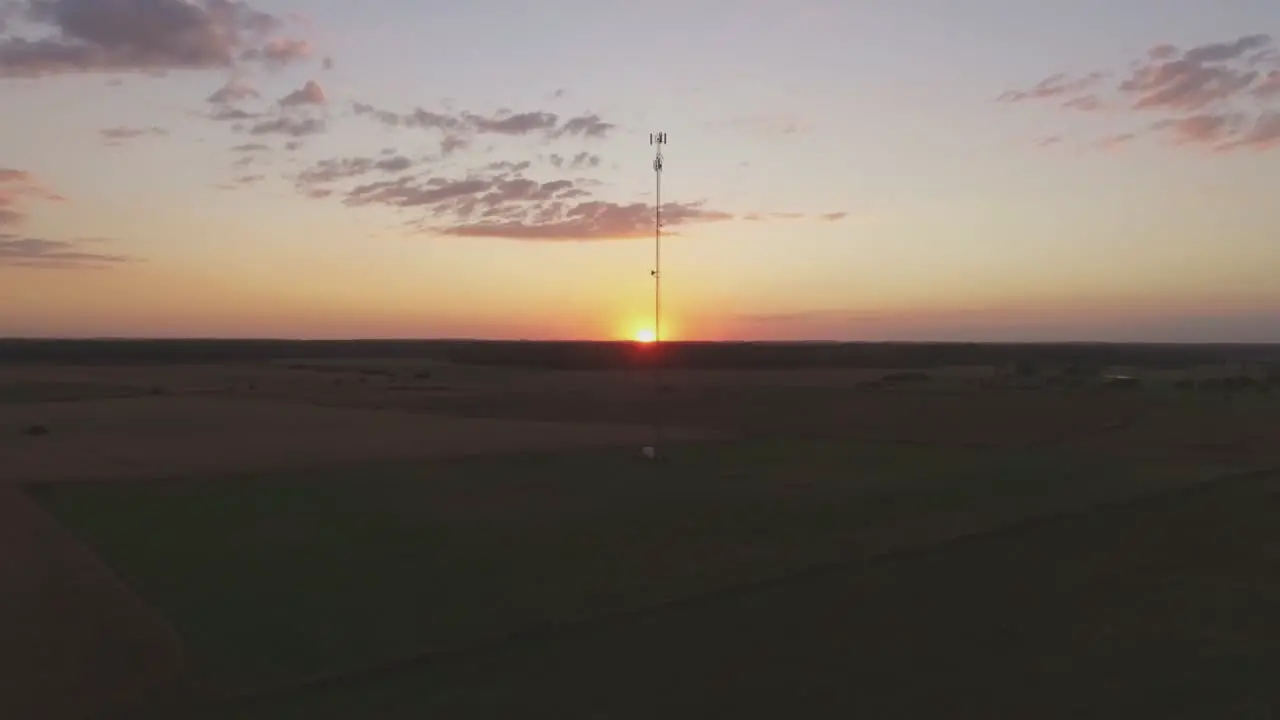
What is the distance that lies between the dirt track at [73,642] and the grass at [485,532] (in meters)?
0.43

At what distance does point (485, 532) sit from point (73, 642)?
8310 millimetres

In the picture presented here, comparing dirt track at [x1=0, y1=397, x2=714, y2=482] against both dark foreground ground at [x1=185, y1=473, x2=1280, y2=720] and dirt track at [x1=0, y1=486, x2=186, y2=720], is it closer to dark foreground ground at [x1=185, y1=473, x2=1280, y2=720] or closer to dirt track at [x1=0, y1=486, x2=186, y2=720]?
dirt track at [x1=0, y1=486, x2=186, y2=720]

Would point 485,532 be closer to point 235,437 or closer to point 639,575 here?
point 639,575

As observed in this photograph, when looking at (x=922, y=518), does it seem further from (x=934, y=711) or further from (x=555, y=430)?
(x=555, y=430)

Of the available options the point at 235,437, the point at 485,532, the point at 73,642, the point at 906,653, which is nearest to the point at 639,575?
the point at 485,532

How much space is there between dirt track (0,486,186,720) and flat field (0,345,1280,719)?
6 centimetres

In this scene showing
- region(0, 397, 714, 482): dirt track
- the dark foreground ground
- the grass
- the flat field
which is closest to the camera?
the dark foreground ground

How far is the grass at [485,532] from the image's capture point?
13945 millimetres

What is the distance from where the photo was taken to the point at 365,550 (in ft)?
61.1

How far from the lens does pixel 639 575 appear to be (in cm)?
1673

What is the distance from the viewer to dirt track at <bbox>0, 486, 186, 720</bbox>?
11.1 m

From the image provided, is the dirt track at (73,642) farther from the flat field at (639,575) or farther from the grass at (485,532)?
the grass at (485,532)

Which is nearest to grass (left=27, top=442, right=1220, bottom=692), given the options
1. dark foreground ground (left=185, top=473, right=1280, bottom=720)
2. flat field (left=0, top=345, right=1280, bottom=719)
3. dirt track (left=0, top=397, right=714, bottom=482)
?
flat field (left=0, top=345, right=1280, bottom=719)

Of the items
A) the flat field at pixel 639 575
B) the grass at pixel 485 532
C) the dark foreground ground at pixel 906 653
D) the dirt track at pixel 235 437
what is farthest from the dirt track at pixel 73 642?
the dirt track at pixel 235 437
